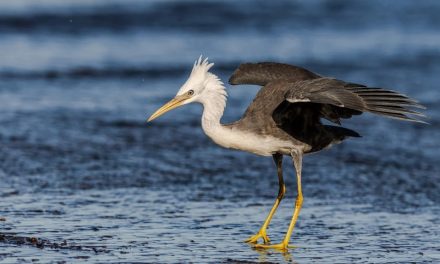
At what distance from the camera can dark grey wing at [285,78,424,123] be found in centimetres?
746

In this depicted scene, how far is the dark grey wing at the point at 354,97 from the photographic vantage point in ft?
24.5

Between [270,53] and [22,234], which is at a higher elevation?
[270,53]

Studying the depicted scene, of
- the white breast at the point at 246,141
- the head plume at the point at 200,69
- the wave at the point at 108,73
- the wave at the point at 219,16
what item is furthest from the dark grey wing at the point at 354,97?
the wave at the point at 219,16

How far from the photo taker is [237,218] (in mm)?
9227

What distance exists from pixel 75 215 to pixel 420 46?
14.5 m

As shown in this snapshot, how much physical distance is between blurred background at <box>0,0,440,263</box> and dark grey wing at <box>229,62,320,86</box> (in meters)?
1.30

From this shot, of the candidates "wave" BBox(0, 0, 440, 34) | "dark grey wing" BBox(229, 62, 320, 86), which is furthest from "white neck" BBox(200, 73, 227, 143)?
"wave" BBox(0, 0, 440, 34)

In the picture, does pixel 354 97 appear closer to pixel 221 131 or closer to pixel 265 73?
pixel 221 131

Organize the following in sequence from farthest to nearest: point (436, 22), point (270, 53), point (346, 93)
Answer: point (436, 22) < point (270, 53) < point (346, 93)

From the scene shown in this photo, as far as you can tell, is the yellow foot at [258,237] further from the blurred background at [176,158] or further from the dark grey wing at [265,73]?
the dark grey wing at [265,73]

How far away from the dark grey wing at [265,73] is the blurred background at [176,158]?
1.30 metres

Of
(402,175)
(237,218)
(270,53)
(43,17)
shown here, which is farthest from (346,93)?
(43,17)

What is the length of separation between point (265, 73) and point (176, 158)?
3.05 meters

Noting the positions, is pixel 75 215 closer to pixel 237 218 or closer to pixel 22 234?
pixel 22 234
